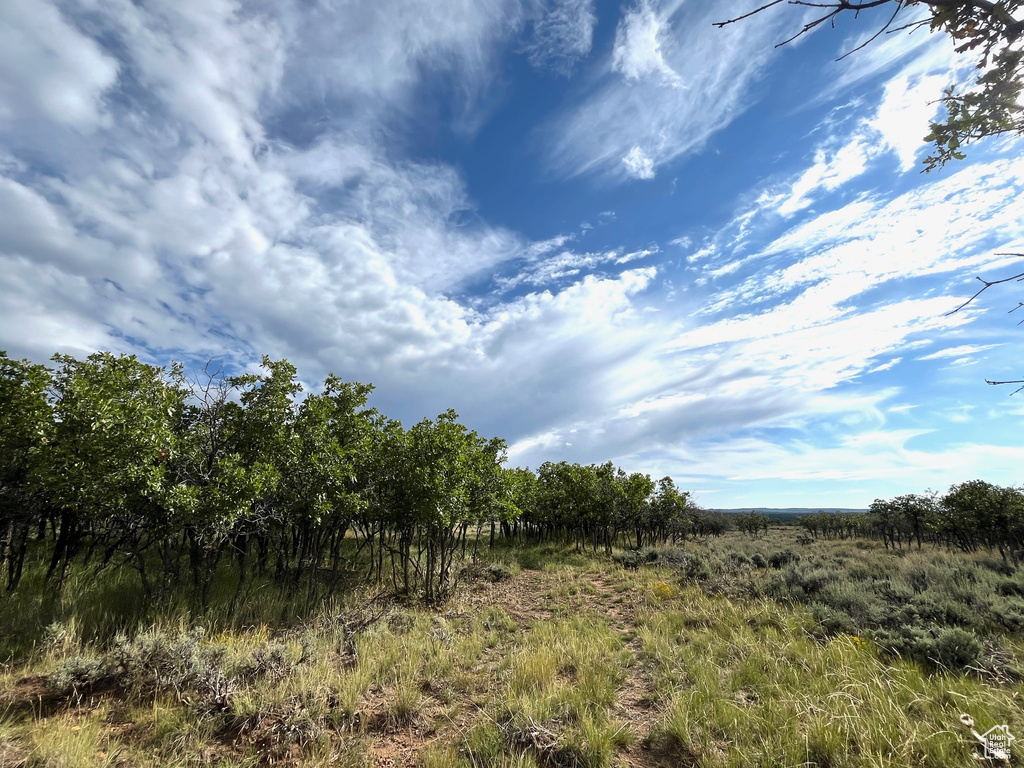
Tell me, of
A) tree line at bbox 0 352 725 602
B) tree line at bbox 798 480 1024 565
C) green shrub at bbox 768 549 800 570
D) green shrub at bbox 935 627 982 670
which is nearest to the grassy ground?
green shrub at bbox 935 627 982 670

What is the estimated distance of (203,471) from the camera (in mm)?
9445

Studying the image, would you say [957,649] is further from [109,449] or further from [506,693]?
[109,449]

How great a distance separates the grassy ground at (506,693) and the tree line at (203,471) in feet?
7.18

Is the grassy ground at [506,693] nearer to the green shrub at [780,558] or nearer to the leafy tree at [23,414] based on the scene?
the leafy tree at [23,414]

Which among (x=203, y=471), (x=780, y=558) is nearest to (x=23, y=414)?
(x=203, y=471)

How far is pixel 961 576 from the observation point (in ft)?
40.8

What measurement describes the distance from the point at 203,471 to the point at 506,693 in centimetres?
853

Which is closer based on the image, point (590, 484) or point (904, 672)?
point (904, 672)

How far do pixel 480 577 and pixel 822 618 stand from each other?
1428 centimetres

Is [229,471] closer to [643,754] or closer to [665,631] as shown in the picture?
[643,754]

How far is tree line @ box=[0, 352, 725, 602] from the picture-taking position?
7.59 meters

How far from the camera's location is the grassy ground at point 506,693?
4.96 meters

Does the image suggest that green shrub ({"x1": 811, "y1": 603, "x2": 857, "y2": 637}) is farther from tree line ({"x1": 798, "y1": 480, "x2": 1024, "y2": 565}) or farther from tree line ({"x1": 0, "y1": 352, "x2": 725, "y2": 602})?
tree line ({"x1": 798, "y1": 480, "x2": 1024, "y2": 565})

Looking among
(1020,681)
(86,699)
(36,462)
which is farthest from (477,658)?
(36,462)
